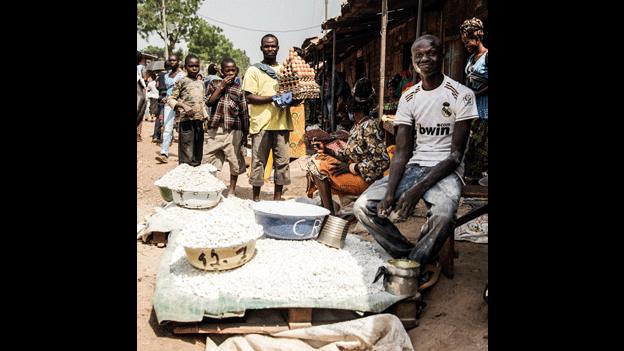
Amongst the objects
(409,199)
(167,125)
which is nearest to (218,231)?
(409,199)

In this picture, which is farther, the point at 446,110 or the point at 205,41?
the point at 205,41

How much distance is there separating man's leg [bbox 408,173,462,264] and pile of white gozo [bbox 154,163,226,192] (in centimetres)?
255

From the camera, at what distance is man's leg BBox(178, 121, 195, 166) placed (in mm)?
6020

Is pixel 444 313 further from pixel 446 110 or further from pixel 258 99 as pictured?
pixel 258 99

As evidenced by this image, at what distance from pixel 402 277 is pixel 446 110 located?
116cm

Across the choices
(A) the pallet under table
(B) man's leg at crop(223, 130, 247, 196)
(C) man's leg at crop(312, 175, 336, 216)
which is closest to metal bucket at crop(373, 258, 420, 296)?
(A) the pallet under table

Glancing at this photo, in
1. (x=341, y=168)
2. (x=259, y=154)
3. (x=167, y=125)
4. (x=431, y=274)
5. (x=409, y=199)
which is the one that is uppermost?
(x=167, y=125)

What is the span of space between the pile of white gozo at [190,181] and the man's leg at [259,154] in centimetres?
48

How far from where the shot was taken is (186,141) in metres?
6.07

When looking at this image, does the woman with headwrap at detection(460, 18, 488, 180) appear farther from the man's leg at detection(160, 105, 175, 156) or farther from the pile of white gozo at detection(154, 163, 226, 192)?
the man's leg at detection(160, 105, 175, 156)
